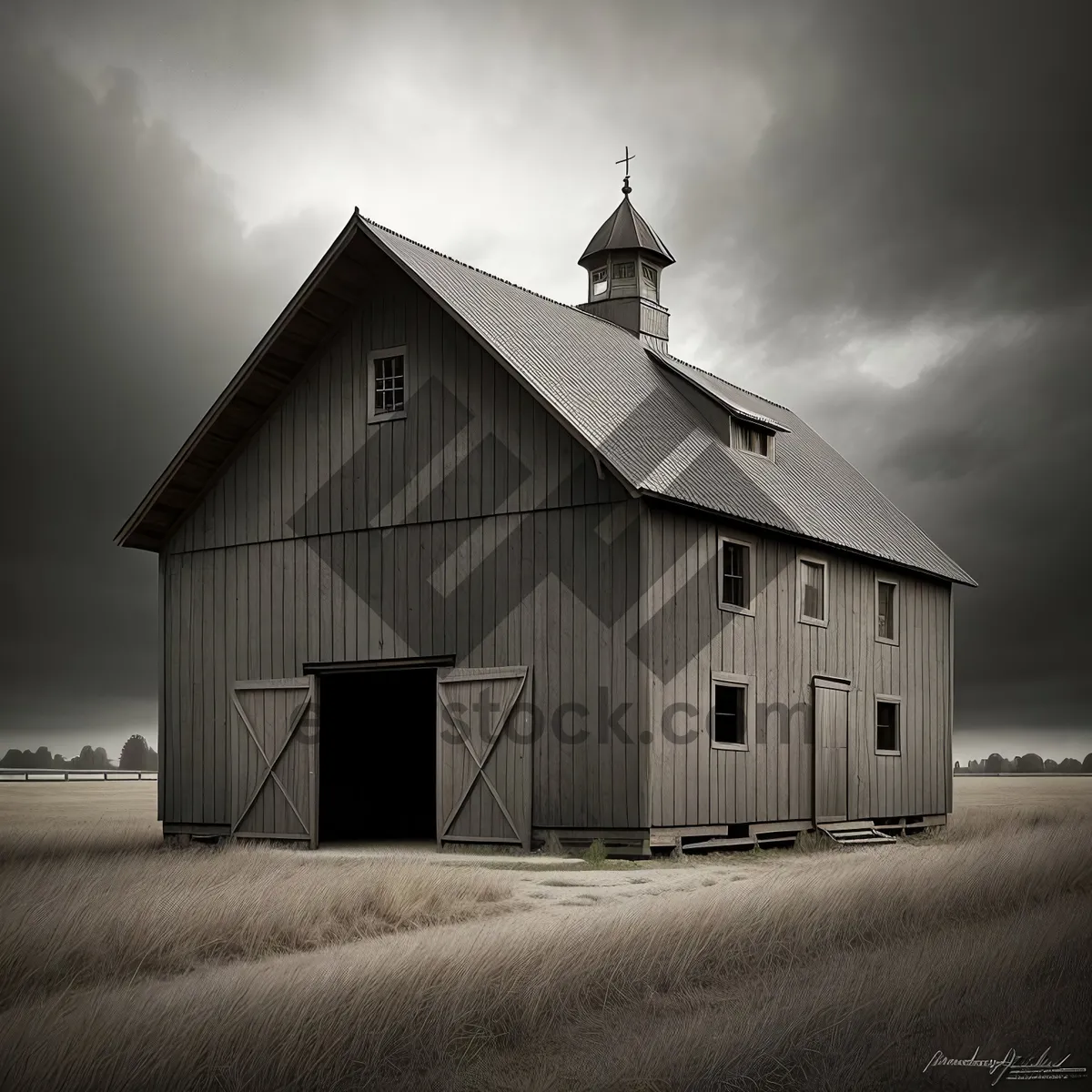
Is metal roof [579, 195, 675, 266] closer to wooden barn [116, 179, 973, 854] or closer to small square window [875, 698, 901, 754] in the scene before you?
wooden barn [116, 179, 973, 854]

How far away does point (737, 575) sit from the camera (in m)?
22.6

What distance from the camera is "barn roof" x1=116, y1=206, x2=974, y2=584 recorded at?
2098 cm

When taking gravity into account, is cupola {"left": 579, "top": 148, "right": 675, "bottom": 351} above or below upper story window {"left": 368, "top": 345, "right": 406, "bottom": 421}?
above

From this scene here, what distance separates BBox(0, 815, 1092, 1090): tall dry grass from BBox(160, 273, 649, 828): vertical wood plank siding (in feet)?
23.6

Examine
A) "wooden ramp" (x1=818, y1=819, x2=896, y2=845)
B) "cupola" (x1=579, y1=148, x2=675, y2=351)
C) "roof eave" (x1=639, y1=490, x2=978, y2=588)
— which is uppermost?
"cupola" (x1=579, y1=148, x2=675, y2=351)

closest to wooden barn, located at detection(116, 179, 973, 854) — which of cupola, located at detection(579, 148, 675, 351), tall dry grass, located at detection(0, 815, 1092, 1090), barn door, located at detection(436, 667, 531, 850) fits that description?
barn door, located at detection(436, 667, 531, 850)

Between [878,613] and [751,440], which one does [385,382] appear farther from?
[878,613]

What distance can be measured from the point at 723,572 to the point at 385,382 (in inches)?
250

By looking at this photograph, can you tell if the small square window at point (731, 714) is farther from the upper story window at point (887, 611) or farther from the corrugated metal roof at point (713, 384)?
the upper story window at point (887, 611)

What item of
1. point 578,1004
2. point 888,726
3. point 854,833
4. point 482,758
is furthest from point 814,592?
point 578,1004

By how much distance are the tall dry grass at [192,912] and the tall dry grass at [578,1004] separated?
0.61 meters

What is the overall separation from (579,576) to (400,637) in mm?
3355

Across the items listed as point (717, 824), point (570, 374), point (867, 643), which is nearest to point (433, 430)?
point (570, 374)

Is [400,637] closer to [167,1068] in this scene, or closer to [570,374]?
[570,374]
